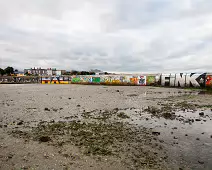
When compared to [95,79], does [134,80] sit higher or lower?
lower

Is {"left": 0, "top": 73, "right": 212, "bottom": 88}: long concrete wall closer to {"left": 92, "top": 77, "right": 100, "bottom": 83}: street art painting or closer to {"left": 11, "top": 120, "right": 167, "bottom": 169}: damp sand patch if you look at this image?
{"left": 92, "top": 77, "right": 100, "bottom": 83}: street art painting

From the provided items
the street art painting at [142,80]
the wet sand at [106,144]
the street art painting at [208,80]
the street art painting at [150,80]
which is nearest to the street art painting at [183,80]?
the street art painting at [208,80]

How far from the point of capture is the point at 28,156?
4.57 meters

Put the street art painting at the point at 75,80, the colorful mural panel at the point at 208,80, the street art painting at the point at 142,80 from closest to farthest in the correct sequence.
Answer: the colorful mural panel at the point at 208,80
the street art painting at the point at 142,80
the street art painting at the point at 75,80

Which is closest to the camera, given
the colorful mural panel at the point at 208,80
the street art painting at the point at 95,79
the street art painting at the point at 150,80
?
the colorful mural panel at the point at 208,80

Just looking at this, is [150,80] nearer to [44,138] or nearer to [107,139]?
[107,139]

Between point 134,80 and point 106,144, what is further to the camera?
point 134,80

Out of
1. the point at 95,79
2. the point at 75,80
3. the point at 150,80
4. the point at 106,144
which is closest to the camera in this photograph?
the point at 106,144

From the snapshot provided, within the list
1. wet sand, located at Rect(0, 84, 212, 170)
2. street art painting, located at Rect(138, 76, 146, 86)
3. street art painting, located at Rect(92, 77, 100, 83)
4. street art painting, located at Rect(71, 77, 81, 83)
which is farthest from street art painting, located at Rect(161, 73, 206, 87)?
street art painting, located at Rect(71, 77, 81, 83)

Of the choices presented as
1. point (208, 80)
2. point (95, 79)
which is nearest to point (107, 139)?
point (208, 80)

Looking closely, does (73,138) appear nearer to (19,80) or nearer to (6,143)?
(6,143)

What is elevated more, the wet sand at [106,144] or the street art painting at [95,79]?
the street art painting at [95,79]

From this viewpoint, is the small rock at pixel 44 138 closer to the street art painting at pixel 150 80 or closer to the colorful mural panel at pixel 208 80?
the colorful mural panel at pixel 208 80

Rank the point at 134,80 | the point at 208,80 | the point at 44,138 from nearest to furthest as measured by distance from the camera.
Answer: the point at 44,138
the point at 208,80
the point at 134,80
